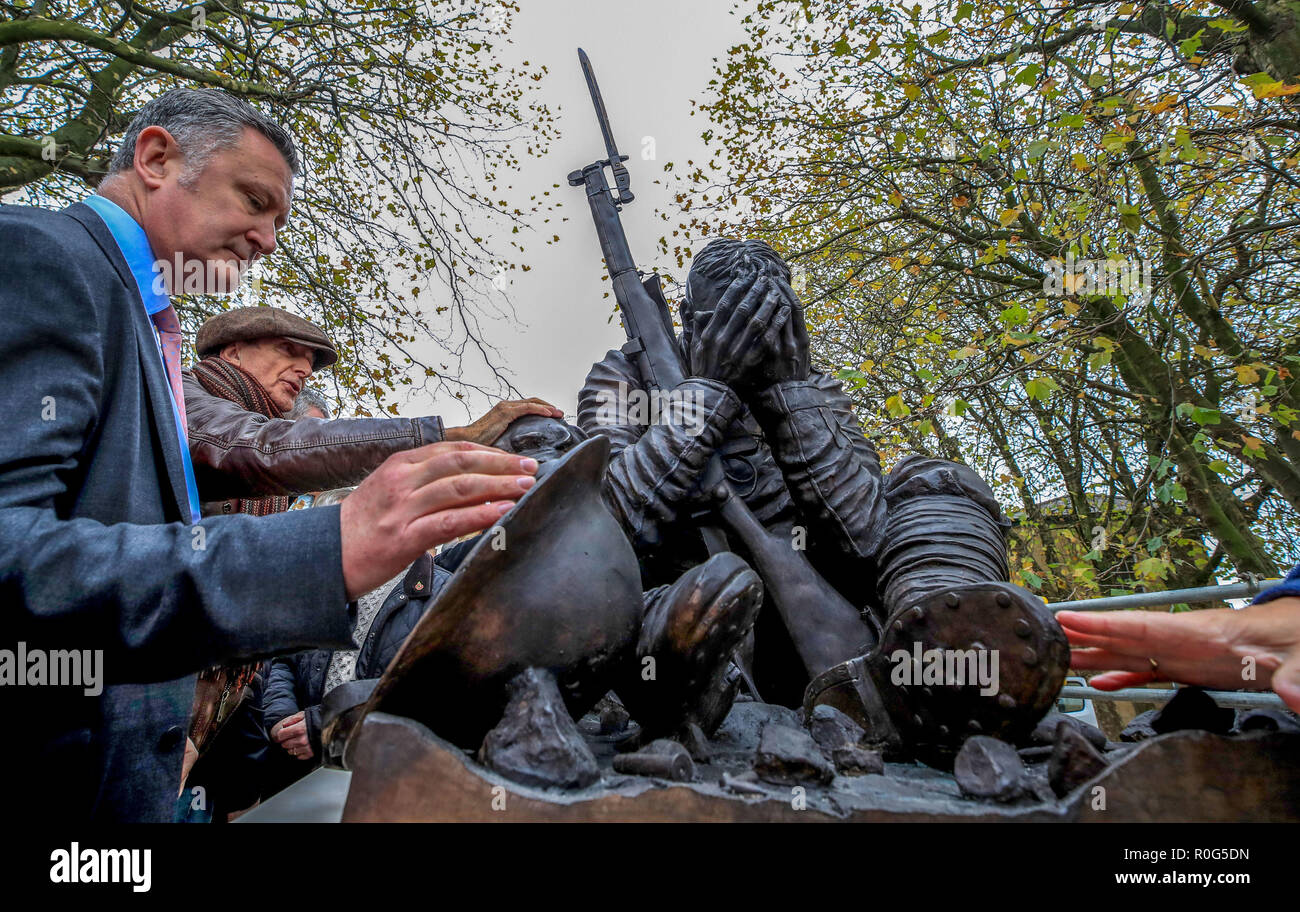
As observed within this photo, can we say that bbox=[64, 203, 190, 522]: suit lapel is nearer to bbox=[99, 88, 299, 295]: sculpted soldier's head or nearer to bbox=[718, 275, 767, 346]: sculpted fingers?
bbox=[99, 88, 299, 295]: sculpted soldier's head

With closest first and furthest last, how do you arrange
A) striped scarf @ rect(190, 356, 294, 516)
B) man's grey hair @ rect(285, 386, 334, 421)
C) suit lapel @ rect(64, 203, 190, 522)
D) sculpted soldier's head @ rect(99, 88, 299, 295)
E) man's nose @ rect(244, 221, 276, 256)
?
suit lapel @ rect(64, 203, 190, 522) < sculpted soldier's head @ rect(99, 88, 299, 295) < man's nose @ rect(244, 221, 276, 256) < striped scarf @ rect(190, 356, 294, 516) < man's grey hair @ rect(285, 386, 334, 421)

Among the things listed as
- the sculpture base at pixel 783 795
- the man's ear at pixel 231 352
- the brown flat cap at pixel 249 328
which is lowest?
the sculpture base at pixel 783 795

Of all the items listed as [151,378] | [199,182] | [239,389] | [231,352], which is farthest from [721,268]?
[231,352]

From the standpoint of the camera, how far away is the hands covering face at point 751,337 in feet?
6.10

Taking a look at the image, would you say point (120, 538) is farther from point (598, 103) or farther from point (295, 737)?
point (598, 103)

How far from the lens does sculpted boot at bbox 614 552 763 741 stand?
119 centimetres

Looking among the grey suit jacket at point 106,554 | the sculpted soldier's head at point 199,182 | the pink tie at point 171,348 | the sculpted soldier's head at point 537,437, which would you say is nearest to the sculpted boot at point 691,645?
the grey suit jacket at point 106,554

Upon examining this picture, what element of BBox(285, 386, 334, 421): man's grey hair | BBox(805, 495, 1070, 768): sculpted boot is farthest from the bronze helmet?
BBox(285, 386, 334, 421): man's grey hair

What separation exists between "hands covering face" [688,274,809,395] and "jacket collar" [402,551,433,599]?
5.63 ft

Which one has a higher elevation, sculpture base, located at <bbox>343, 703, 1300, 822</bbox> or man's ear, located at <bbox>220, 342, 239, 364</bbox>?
man's ear, located at <bbox>220, 342, 239, 364</bbox>

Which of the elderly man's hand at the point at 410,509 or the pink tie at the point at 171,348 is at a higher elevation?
the pink tie at the point at 171,348

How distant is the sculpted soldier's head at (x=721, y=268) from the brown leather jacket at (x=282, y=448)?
0.80m

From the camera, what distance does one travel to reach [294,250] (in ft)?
20.8

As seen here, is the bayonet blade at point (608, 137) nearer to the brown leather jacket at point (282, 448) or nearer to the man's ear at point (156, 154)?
the brown leather jacket at point (282, 448)
